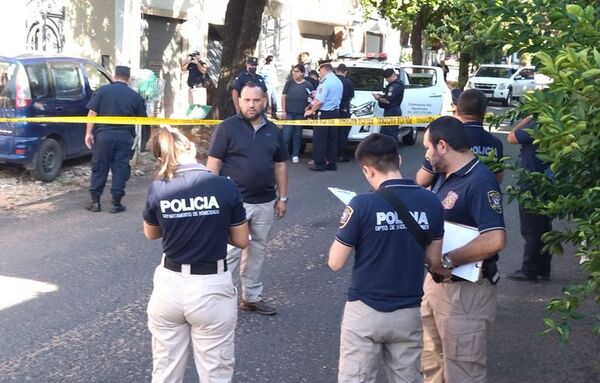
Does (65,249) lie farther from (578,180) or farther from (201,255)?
(578,180)

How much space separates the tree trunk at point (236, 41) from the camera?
15.1 metres

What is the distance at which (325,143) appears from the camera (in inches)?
557

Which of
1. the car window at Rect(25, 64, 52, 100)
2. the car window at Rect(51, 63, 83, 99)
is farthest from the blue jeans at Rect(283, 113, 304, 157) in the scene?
the car window at Rect(25, 64, 52, 100)

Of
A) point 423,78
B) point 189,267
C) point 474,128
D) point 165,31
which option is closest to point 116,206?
point 474,128

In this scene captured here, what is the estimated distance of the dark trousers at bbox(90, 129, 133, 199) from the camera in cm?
993

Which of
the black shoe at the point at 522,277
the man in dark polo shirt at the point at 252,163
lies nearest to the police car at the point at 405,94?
the black shoe at the point at 522,277

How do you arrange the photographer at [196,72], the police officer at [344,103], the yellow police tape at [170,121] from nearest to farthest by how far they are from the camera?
1. the yellow police tape at [170,121]
2. the police officer at [344,103]
3. the photographer at [196,72]

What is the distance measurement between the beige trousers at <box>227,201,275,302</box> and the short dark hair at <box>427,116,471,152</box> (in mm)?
2392

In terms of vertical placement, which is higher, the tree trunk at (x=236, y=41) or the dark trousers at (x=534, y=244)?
the tree trunk at (x=236, y=41)

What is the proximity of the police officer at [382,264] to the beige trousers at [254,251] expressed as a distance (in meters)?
2.50

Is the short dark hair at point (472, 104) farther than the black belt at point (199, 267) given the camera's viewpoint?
Yes

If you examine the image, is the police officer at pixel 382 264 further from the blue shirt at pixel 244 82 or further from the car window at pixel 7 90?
the car window at pixel 7 90

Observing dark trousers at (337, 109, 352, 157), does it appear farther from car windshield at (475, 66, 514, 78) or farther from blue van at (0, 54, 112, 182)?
car windshield at (475, 66, 514, 78)

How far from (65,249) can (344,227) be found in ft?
17.2
